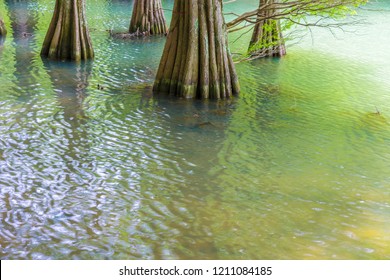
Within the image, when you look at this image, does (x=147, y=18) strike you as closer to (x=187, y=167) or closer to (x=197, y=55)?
(x=197, y=55)

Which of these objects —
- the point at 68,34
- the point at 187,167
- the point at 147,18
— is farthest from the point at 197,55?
the point at 147,18

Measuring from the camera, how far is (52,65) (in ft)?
39.5

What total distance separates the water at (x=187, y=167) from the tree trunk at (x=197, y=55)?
13.4 inches

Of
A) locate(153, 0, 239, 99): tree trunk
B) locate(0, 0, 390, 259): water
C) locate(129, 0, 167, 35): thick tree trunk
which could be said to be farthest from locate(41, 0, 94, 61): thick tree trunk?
locate(129, 0, 167, 35): thick tree trunk

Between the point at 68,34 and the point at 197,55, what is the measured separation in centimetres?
429

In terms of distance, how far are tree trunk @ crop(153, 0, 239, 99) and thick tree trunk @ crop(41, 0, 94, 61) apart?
11.1 ft

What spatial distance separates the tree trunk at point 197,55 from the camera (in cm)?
964

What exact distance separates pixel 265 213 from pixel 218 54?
15.6ft

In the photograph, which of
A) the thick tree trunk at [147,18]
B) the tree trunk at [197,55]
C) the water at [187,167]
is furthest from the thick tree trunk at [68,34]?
the thick tree trunk at [147,18]

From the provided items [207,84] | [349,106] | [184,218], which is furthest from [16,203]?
[349,106]

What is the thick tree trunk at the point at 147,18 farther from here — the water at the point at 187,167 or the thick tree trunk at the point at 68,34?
the water at the point at 187,167

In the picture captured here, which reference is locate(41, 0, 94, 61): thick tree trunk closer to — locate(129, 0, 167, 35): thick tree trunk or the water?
the water

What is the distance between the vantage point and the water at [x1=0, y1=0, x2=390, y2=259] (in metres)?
5.01

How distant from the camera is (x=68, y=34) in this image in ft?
41.7
